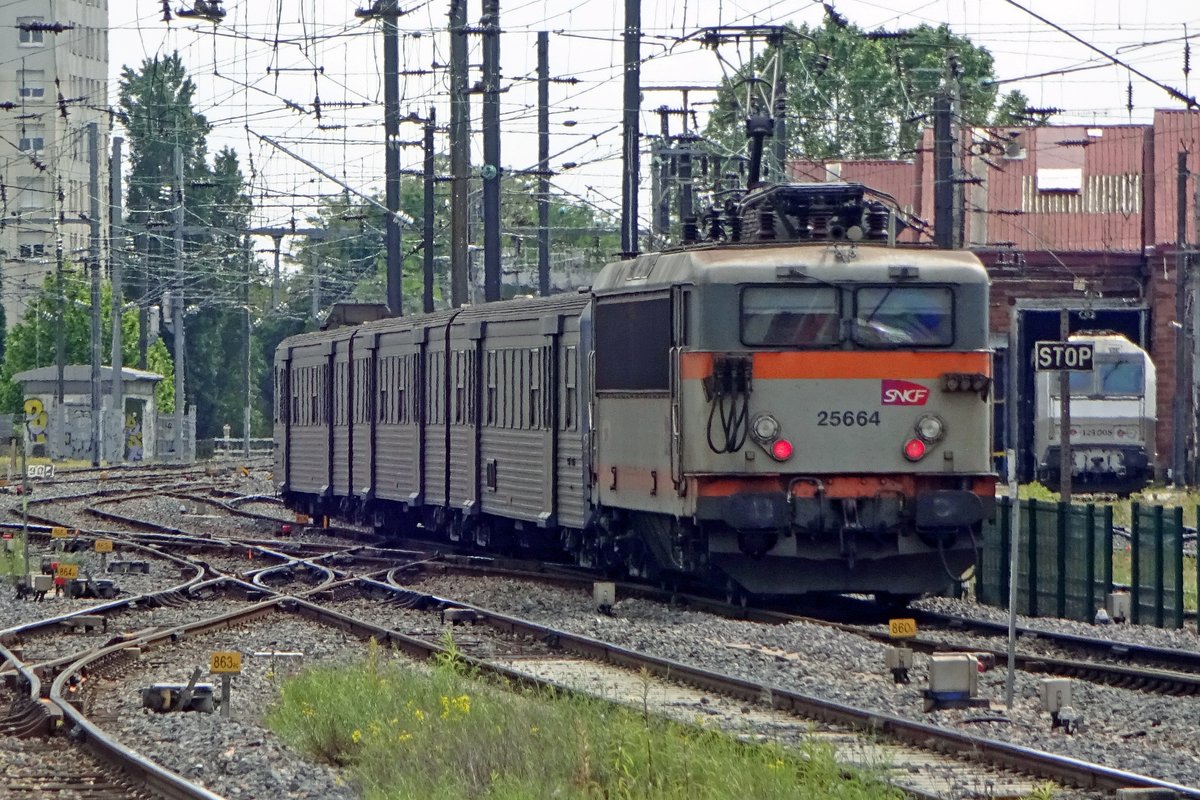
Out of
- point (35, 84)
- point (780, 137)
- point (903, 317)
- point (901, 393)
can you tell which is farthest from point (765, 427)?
point (35, 84)

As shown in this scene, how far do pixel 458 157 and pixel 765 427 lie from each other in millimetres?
15416

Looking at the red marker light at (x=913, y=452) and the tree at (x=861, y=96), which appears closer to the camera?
the red marker light at (x=913, y=452)

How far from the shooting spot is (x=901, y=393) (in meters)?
16.8

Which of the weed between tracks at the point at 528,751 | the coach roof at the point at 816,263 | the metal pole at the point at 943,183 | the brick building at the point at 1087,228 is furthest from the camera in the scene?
the brick building at the point at 1087,228

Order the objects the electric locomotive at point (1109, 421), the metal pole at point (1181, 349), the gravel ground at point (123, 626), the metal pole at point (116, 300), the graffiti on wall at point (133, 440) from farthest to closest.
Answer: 1. the graffiti on wall at point (133, 440)
2. the metal pole at point (116, 300)
3. the electric locomotive at point (1109, 421)
4. the metal pole at point (1181, 349)
5. the gravel ground at point (123, 626)

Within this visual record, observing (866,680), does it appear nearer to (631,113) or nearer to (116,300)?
(631,113)

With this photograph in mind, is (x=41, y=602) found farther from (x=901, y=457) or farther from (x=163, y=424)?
(x=163, y=424)

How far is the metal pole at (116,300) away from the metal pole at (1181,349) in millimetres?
25144

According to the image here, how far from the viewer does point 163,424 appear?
74.0 m

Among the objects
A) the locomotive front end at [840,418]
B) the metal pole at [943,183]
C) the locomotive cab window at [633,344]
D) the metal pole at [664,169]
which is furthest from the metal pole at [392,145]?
the locomotive front end at [840,418]

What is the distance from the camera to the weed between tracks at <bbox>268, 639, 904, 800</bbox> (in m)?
8.16

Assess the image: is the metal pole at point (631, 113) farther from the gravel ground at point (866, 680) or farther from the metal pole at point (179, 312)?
the metal pole at point (179, 312)

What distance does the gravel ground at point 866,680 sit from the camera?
404 inches

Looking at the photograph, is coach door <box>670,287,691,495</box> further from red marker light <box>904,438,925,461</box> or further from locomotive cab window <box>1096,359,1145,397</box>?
locomotive cab window <box>1096,359,1145,397</box>
